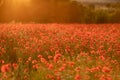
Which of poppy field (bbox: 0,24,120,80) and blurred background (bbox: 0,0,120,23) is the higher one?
blurred background (bbox: 0,0,120,23)

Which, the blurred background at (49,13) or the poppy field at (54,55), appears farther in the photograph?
the blurred background at (49,13)

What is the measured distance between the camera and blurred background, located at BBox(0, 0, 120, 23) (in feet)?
66.3

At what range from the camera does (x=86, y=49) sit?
927 centimetres

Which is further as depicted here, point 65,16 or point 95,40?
point 65,16

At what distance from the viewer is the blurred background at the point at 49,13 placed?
2022 centimetres

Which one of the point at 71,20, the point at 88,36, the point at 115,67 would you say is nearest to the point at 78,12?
the point at 71,20

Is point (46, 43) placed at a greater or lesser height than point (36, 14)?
lesser

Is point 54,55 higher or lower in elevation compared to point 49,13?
lower

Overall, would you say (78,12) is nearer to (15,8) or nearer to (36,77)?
(15,8)

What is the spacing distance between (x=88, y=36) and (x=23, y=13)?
10761 millimetres

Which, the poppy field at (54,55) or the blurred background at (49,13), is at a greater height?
the blurred background at (49,13)

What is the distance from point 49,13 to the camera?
20.9 metres

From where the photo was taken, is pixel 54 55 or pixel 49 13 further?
pixel 49 13

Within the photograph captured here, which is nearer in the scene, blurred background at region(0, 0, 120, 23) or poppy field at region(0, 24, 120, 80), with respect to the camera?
poppy field at region(0, 24, 120, 80)
